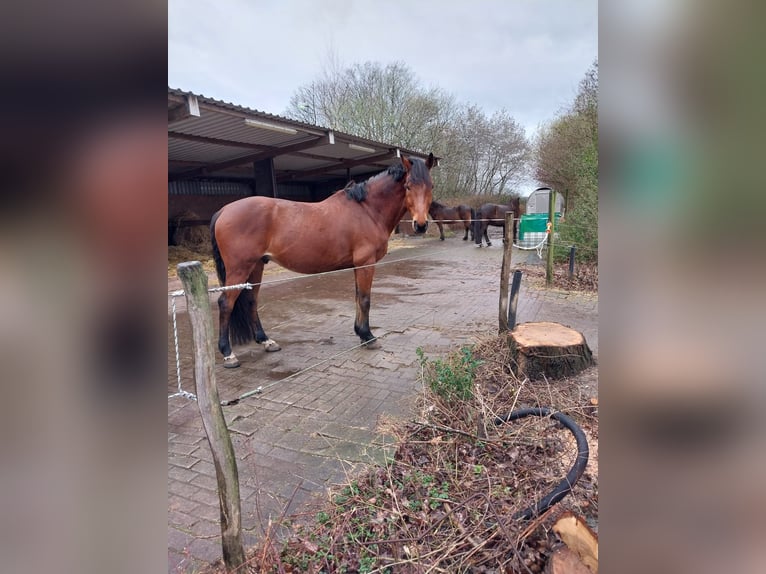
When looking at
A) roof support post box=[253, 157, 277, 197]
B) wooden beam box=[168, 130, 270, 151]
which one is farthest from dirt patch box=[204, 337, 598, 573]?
roof support post box=[253, 157, 277, 197]

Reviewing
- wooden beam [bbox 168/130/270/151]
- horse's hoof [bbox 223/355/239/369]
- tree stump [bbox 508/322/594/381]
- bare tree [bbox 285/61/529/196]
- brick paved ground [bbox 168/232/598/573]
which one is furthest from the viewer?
bare tree [bbox 285/61/529/196]

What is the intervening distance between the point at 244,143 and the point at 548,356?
25.4ft

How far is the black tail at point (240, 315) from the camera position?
13.0ft

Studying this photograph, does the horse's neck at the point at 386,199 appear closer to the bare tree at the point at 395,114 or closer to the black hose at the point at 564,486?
the black hose at the point at 564,486

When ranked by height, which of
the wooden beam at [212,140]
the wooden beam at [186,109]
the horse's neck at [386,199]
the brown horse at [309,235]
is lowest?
the brown horse at [309,235]

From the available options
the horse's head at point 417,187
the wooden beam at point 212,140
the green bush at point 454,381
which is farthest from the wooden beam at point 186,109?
the green bush at point 454,381

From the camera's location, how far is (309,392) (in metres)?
3.15

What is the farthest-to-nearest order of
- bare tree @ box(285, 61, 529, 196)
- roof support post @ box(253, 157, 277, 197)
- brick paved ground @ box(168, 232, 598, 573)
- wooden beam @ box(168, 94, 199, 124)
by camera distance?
bare tree @ box(285, 61, 529, 196)
roof support post @ box(253, 157, 277, 197)
wooden beam @ box(168, 94, 199, 124)
brick paved ground @ box(168, 232, 598, 573)

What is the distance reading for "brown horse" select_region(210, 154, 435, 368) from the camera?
3756 millimetres

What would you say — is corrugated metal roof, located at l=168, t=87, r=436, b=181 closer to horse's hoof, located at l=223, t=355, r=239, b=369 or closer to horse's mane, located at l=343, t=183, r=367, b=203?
horse's mane, located at l=343, t=183, r=367, b=203

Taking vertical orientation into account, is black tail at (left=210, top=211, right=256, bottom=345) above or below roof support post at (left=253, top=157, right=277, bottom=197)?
below
